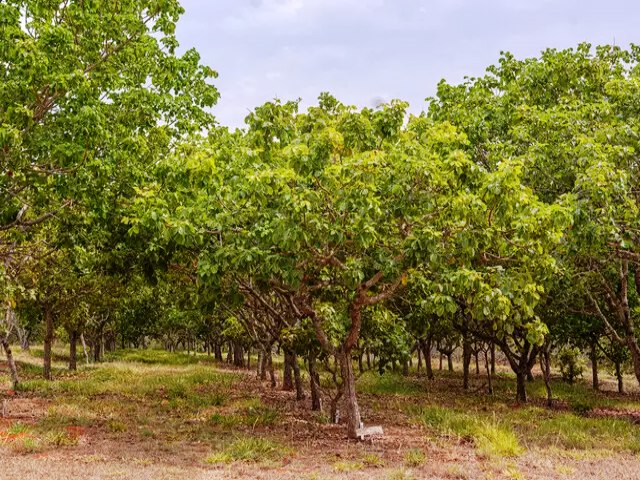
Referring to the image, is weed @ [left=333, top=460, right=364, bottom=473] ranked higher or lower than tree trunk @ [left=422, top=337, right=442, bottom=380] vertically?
higher

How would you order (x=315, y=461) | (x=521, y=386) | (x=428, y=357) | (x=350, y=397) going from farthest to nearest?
(x=428, y=357) < (x=521, y=386) < (x=350, y=397) < (x=315, y=461)

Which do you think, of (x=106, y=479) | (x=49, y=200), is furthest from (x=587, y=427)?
(x=49, y=200)

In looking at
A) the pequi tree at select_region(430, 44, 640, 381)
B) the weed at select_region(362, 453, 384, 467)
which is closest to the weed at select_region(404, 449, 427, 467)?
the weed at select_region(362, 453, 384, 467)

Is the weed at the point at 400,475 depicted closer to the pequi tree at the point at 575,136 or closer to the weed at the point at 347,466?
the weed at the point at 347,466

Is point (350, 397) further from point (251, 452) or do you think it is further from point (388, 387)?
point (388, 387)

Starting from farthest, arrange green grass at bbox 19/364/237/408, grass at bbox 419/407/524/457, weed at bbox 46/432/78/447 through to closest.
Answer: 1. green grass at bbox 19/364/237/408
2. grass at bbox 419/407/524/457
3. weed at bbox 46/432/78/447

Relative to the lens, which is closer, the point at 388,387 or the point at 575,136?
the point at 575,136

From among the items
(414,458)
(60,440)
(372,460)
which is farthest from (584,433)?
(60,440)

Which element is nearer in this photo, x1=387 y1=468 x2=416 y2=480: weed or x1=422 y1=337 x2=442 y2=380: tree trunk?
x1=387 y1=468 x2=416 y2=480: weed

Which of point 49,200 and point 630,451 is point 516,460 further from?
point 49,200

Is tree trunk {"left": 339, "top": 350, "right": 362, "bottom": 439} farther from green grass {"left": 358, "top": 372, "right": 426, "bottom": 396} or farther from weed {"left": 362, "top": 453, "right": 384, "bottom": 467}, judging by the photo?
green grass {"left": 358, "top": 372, "right": 426, "bottom": 396}

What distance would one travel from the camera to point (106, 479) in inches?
396

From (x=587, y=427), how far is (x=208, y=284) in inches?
562

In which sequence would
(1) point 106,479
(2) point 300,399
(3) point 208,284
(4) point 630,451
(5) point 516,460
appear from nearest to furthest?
1. (1) point 106,479
2. (3) point 208,284
3. (5) point 516,460
4. (4) point 630,451
5. (2) point 300,399
